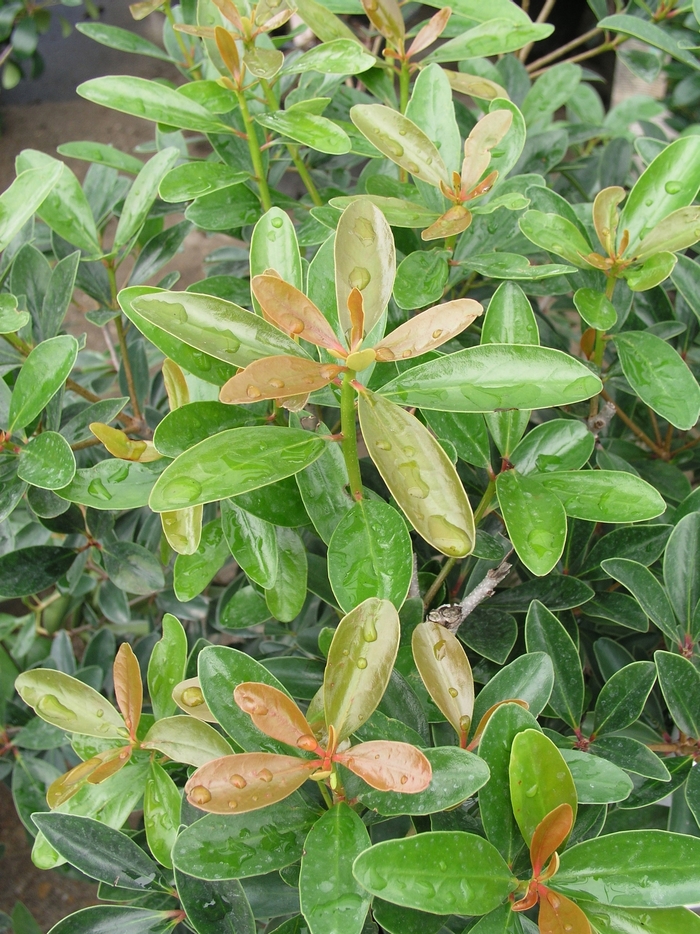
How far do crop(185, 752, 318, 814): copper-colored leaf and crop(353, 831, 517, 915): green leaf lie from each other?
68mm

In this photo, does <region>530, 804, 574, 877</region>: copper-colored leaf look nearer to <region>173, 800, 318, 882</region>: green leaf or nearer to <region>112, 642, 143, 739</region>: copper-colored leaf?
<region>173, 800, 318, 882</region>: green leaf

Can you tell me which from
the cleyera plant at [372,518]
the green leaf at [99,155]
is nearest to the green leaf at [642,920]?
the cleyera plant at [372,518]

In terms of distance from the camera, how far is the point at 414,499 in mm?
509

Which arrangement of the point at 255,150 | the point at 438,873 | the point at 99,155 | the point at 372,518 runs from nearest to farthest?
the point at 438,873 < the point at 372,518 < the point at 255,150 < the point at 99,155

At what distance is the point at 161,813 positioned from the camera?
23.7 inches

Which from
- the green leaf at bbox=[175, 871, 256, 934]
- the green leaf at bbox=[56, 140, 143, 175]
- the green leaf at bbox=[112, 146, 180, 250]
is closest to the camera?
the green leaf at bbox=[175, 871, 256, 934]

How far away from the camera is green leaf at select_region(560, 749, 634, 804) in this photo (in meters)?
0.54

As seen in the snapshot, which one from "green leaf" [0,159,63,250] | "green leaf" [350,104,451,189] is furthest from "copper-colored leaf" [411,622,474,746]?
"green leaf" [0,159,63,250]

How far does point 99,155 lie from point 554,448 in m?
0.67

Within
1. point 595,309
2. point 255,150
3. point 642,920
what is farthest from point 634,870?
point 255,150

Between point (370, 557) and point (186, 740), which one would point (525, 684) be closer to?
point (370, 557)

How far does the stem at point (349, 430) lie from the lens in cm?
52

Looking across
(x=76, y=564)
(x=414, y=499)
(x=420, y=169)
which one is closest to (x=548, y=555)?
(x=414, y=499)

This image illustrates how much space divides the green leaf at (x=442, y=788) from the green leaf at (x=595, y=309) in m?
0.39
